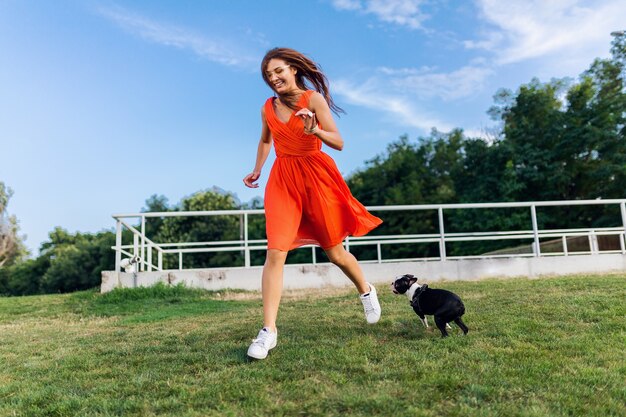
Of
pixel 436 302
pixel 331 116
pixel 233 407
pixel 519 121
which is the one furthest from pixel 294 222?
pixel 519 121

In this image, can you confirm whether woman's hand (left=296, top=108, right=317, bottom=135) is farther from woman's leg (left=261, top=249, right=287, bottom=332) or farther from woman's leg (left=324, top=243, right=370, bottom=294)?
woman's leg (left=324, top=243, right=370, bottom=294)

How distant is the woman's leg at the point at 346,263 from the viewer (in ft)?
11.6

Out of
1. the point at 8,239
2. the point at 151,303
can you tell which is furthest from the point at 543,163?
the point at 8,239

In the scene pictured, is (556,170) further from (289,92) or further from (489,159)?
(289,92)

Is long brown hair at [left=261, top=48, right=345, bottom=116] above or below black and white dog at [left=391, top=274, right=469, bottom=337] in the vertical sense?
above

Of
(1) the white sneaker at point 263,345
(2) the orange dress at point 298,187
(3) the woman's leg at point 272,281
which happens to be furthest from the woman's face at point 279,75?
(1) the white sneaker at point 263,345

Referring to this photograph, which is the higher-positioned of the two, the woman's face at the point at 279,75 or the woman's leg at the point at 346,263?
the woman's face at the point at 279,75

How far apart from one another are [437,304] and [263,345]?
1.23 meters

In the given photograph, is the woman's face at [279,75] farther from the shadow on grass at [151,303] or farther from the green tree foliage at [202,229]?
the green tree foliage at [202,229]

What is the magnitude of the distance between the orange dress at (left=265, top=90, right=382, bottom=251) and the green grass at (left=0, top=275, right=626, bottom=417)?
77 centimetres

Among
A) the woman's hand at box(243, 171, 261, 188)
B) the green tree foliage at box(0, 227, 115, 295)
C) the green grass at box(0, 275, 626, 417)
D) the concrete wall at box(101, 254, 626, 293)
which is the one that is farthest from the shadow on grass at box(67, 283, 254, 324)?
the green tree foliage at box(0, 227, 115, 295)

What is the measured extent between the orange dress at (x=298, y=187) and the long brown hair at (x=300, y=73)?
110mm

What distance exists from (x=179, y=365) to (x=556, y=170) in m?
24.2

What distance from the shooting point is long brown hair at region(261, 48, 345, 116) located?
3311 mm
